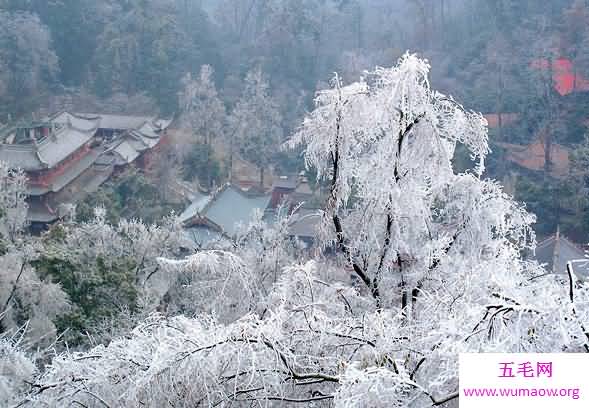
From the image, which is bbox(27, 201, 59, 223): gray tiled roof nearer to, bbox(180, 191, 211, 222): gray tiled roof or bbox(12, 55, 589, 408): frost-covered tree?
bbox(180, 191, 211, 222): gray tiled roof

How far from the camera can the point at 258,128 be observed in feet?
58.5

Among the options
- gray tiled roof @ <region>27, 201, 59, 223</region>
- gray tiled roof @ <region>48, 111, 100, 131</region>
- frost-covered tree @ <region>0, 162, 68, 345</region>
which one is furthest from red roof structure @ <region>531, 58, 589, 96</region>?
frost-covered tree @ <region>0, 162, 68, 345</region>

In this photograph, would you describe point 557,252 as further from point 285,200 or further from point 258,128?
point 258,128

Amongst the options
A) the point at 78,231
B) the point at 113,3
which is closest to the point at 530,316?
the point at 78,231

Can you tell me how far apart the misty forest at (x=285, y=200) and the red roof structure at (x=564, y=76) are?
0.05 m

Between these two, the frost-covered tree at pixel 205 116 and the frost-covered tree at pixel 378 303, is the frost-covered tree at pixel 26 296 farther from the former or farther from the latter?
the frost-covered tree at pixel 205 116

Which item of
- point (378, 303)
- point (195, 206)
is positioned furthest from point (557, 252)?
point (378, 303)

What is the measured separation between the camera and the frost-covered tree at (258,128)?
17.5 metres

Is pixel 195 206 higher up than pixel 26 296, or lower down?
higher up

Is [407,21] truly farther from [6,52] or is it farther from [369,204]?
[369,204]

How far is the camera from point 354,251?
3523 mm

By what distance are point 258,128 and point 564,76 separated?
8.70 m

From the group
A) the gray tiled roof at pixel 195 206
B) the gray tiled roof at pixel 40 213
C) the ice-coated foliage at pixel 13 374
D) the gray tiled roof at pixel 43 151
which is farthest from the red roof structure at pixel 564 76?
the ice-coated foliage at pixel 13 374

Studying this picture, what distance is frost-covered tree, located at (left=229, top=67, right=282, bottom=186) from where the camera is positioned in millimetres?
17531
